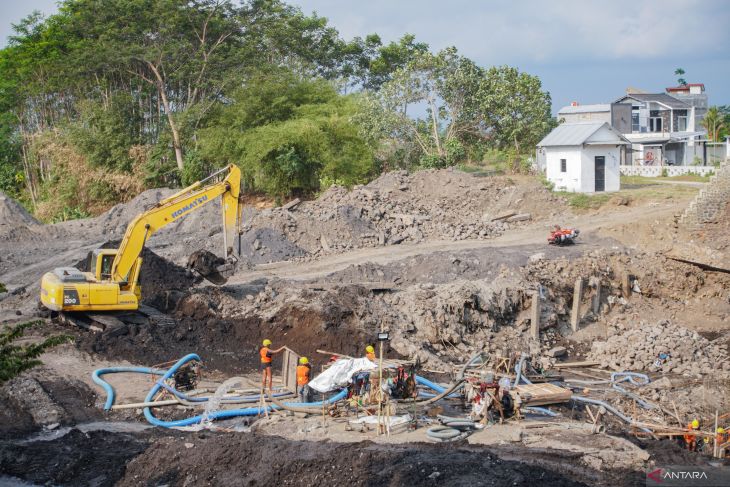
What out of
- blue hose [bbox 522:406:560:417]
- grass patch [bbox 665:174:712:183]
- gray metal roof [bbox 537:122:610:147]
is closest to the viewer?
blue hose [bbox 522:406:560:417]

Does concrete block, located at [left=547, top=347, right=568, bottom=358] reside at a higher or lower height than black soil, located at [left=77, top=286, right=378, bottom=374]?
lower

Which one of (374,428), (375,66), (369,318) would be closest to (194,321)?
(369,318)

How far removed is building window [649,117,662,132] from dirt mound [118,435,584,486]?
54172 mm

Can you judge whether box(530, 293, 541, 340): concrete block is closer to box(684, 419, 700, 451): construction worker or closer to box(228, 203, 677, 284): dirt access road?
box(228, 203, 677, 284): dirt access road

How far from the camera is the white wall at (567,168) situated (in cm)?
3728

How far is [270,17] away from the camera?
5203 cm

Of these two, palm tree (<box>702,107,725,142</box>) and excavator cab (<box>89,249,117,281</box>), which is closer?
excavator cab (<box>89,249,117,281</box>)

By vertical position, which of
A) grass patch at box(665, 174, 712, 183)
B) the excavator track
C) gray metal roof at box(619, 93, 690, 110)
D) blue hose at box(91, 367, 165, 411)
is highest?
gray metal roof at box(619, 93, 690, 110)

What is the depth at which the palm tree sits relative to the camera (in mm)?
64438

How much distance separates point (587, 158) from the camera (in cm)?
3706

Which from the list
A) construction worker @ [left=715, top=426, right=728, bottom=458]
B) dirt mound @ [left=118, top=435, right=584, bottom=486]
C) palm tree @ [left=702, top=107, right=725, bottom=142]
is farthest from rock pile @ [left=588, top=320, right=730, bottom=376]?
palm tree @ [left=702, top=107, right=725, bottom=142]

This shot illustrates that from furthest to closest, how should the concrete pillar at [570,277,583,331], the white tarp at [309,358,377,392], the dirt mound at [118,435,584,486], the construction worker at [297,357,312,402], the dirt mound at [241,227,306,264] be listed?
the dirt mound at [241,227,306,264]
the concrete pillar at [570,277,583,331]
the construction worker at [297,357,312,402]
the white tarp at [309,358,377,392]
the dirt mound at [118,435,584,486]

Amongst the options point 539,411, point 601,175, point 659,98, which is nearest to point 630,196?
point 601,175

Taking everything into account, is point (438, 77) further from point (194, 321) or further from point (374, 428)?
point (374, 428)
